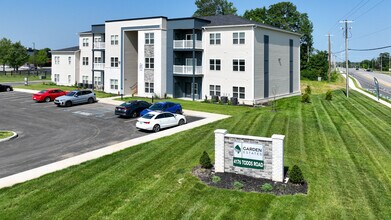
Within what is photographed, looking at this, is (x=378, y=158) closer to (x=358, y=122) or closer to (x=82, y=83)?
(x=358, y=122)

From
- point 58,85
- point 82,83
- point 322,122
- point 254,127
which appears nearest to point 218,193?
point 254,127

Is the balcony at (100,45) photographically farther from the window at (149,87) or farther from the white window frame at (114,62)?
the window at (149,87)

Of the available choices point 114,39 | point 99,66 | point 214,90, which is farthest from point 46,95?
point 214,90

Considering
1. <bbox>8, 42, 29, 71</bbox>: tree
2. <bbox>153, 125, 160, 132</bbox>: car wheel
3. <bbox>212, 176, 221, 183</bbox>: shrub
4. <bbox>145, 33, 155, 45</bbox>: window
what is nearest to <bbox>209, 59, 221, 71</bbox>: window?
<bbox>145, 33, 155, 45</bbox>: window

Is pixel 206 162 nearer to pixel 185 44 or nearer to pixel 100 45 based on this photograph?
pixel 185 44

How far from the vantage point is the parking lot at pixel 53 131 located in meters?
19.0

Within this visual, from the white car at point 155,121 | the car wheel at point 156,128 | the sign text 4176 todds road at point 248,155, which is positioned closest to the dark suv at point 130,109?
the white car at point 155,121

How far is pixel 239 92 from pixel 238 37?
21.3 ft

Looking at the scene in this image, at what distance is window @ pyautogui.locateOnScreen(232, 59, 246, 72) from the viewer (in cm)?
4116

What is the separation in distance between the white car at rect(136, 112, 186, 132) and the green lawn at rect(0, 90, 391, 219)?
327 centimetres

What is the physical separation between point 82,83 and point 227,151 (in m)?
48.7

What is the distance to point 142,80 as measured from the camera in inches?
1884

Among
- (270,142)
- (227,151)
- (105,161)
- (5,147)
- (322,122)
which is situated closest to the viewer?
(270,142)

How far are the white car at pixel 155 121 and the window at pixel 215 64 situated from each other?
17.0 m
